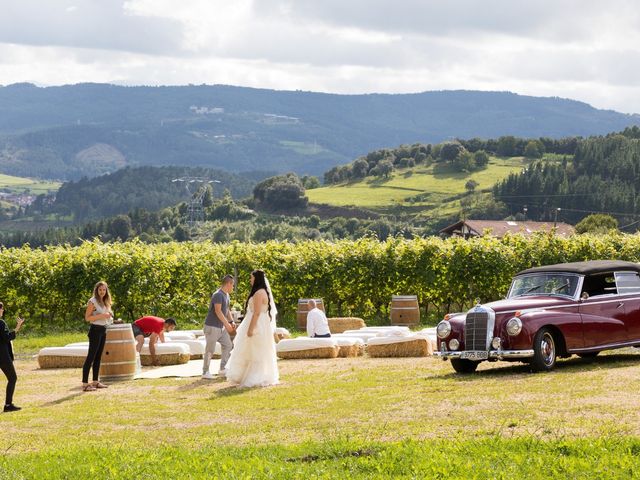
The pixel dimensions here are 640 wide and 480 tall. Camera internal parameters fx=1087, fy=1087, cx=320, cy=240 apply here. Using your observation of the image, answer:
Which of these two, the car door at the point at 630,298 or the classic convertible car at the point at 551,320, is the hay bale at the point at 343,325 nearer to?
the classic convertible car at the point at 551,320

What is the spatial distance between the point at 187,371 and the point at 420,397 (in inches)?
285

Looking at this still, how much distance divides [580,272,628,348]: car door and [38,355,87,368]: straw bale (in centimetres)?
1087

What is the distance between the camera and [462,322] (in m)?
19.2

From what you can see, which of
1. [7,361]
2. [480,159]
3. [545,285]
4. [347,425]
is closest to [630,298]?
[545,285]

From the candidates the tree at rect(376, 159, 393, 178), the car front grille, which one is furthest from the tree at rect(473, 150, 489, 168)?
the car front grille

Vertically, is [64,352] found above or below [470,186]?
below

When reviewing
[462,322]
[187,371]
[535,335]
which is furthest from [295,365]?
[535,335]

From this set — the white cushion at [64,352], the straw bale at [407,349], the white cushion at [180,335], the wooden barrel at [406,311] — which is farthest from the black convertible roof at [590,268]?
the wooden barrel at [406,311]

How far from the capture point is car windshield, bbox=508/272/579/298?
1954 cm

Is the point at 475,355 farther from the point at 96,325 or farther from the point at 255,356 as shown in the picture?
the point at 96,325

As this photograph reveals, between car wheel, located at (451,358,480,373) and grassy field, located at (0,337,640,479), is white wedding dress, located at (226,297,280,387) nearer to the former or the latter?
grassy field, located at (0,337,640,479)

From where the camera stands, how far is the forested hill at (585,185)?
146250 mm

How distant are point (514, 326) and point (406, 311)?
51.9ft

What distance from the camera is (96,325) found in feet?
64.2
